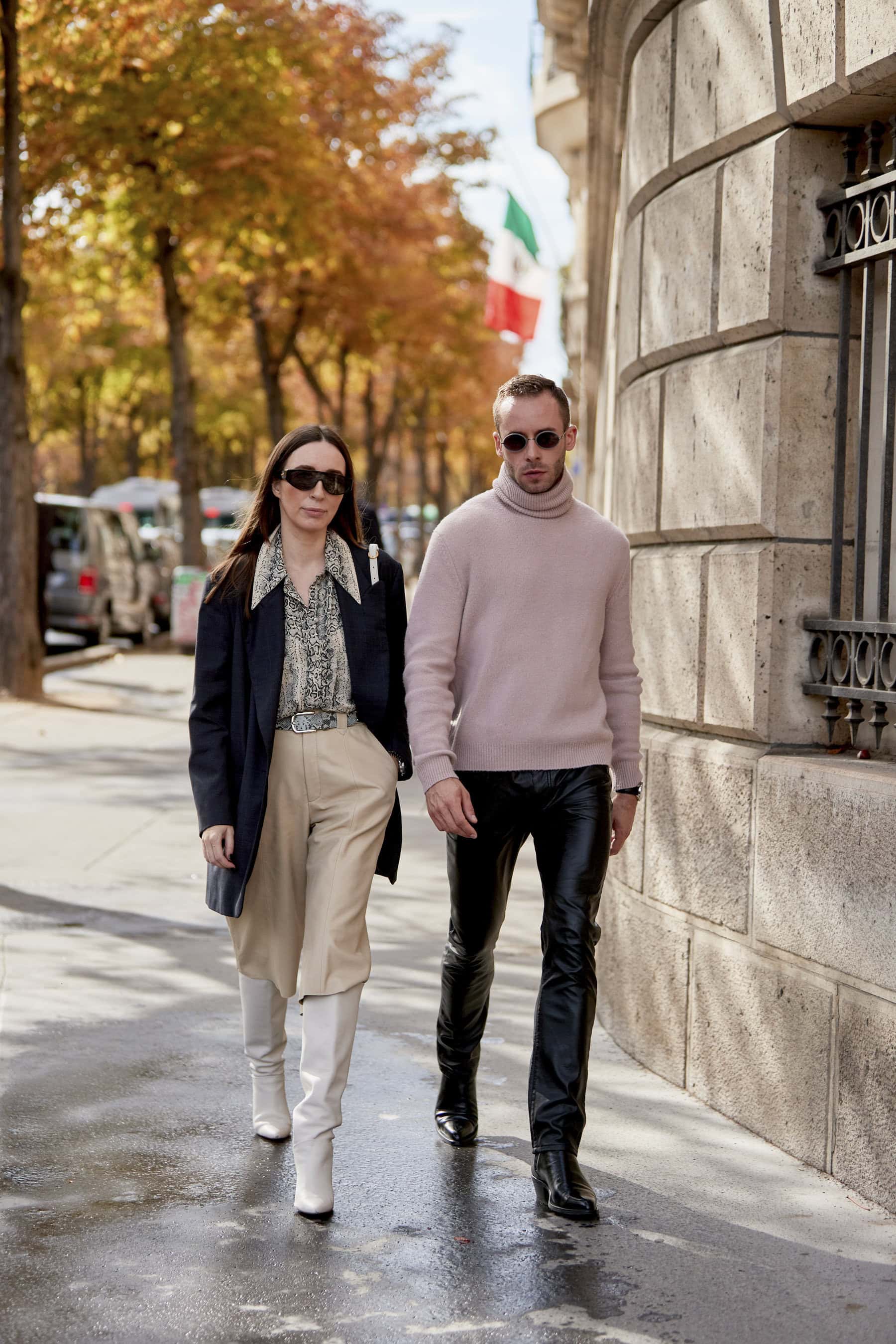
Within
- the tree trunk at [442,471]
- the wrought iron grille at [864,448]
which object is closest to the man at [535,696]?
the wrought iron grille at [864,448]

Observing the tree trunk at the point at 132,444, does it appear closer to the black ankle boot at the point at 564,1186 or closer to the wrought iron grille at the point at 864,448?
the wrought iron grille at the point at 864,448

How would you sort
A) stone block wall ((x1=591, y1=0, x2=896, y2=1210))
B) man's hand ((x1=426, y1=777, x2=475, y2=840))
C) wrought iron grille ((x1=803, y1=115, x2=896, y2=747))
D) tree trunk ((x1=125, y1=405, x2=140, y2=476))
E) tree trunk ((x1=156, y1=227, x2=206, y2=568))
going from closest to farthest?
man's hand ((x1=426, y1=777, x2=475, y2=840)), stone block wall ((x1=591, y1=0, x2=896, y2=1210)), wrought iron grille ((x1=803, y1=115, x2=896, y2=747)), tree trunk ((x1=156, y1=227, x2=206, y2=568)), tree trunk ((x1=125, y1=405, x2=140, y2=476))

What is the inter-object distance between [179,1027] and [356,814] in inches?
78.0

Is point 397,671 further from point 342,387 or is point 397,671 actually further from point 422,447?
point 422,447

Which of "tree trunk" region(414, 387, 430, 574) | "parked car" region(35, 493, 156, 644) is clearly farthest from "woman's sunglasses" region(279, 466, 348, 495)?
"tree trunk" region(414, 387, 430, 574)

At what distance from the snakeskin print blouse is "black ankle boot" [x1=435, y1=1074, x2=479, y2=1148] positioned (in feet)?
3.76

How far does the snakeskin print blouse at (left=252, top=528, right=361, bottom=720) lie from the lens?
13.9ft

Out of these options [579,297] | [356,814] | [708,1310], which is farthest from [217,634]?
[579,297]

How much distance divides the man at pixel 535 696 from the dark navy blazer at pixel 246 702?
11cm

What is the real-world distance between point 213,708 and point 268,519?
0.50 metres

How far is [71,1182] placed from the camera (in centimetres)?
430

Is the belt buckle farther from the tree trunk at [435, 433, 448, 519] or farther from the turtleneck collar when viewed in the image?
the tree trunk at [435, 433, 448, 519]

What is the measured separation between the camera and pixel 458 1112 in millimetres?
4723

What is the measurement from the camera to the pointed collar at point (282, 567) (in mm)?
4266
